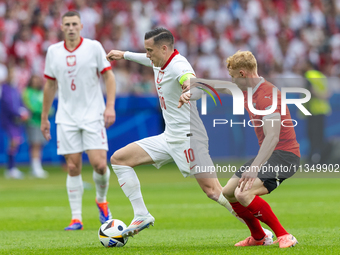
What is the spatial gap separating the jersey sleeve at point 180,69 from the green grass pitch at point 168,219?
5.53ft

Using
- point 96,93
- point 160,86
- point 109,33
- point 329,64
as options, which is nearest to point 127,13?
point 109,33

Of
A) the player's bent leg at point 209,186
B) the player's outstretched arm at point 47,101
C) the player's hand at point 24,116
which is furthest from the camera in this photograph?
the player's hand at point 24,116

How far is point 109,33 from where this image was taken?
1834cm

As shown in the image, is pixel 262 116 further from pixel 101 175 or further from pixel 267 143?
pixel 101 175

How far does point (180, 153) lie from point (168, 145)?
0.15 meters

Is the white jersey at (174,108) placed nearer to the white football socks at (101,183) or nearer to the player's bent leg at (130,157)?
the player's bent leg at (130,157)

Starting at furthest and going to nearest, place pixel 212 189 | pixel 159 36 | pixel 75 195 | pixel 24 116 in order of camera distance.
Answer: pixel 24 116, pixel 75 195, pixel 212 189, pixel 159 36

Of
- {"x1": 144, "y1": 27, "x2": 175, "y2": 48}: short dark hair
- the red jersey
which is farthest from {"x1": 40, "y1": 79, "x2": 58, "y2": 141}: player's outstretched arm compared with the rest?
the red jersey

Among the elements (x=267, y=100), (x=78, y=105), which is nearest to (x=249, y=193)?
(x=267, y=100)

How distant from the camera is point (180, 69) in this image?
5.60m

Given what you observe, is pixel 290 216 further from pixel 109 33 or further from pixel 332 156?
pixel 109 33

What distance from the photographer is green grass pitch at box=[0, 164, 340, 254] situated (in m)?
5.43

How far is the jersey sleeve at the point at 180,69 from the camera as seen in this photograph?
5523 millimetres

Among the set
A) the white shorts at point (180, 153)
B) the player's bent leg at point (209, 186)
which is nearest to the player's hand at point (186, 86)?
the white shorts at point (180, 153)
